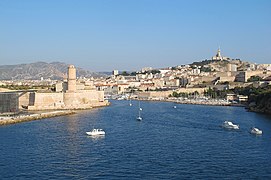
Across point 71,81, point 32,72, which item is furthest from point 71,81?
point 32,72

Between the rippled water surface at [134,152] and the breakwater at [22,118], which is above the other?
the breakwater at [22,118]

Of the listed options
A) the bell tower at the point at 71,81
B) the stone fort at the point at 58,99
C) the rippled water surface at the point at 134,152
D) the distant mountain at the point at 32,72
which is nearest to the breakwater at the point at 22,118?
the rippled water surface at the point at 134,152

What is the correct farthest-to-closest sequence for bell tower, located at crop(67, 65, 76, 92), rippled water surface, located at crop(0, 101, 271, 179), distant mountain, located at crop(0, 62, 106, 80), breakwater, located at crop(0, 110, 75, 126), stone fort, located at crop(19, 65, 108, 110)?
1. distant mountain, located at crop(0, 62, 106, 80)
2. bell tower, located at crop(67, 65, 76, 92)
3. stone fort, located at crop(19, 65, 108, 110)
4. breakwater, located at crop(0, 110, 75, 126)
5. rippled water surface, located at crop(0, 101, 271, 179)

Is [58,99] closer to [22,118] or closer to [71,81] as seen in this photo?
[71,81]

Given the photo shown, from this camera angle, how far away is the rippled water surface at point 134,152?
7.49 meters

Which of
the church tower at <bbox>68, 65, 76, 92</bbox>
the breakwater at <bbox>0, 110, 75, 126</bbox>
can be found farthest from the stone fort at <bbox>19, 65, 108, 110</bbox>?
the breakwater at <bbox>0, 110, 75, 126</bbox>

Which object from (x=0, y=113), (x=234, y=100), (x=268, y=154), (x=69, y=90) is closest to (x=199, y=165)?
(x=268, y=154)

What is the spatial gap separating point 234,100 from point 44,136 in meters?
17.9

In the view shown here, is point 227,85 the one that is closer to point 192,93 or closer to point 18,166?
point 192,93

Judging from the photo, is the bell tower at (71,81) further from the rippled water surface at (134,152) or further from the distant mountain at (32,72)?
the distant mountain at (32,72)

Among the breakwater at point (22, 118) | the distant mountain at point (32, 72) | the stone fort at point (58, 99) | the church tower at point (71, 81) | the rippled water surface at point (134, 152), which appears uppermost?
the distant mountain at point (32, 72)

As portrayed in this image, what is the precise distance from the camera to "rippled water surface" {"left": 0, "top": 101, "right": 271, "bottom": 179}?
295 inches

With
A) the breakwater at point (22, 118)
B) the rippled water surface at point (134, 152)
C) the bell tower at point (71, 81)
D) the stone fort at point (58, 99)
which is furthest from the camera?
the bell tower at point (71, 81)

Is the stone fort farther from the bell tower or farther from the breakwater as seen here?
the breakwater
